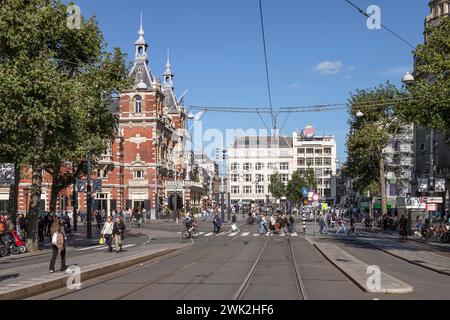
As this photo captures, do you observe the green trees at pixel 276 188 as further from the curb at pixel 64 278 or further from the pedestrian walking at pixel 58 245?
the pedestrian walking at pixel 58 245

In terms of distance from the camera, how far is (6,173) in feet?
92.5

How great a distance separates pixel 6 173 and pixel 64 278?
13.5 meters

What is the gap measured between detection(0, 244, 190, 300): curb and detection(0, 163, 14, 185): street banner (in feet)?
25.1

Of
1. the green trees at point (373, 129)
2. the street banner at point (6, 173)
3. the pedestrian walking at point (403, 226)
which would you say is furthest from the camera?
the green trees at point (373, 129)

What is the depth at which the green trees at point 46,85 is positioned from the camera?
2567cm

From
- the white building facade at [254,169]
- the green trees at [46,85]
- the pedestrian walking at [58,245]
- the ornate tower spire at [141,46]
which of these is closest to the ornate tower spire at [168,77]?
the ornate tower spire at [141,46]

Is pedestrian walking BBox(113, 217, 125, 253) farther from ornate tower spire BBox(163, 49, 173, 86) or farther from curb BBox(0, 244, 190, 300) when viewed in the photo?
ornate tower spire BBox(163, 49, 173, 86)

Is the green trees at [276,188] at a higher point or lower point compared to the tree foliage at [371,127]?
lower

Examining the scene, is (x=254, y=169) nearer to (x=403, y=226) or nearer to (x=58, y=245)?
(x=403, y=226)

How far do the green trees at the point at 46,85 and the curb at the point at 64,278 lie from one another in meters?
7.35

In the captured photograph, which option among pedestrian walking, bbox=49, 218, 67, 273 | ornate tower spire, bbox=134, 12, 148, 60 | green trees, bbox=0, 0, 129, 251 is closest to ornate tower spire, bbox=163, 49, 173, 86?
ornate tower spire, bbox=134, 12, 148, 60

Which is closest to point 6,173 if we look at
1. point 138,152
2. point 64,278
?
point 64,278

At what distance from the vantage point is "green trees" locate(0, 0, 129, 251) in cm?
2567

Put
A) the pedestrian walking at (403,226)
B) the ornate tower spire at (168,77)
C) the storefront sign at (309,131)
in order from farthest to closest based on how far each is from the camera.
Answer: the storefront sign at (309,131), the ornate tower spire at (168,77), the pedestrian walking at (403,226)
